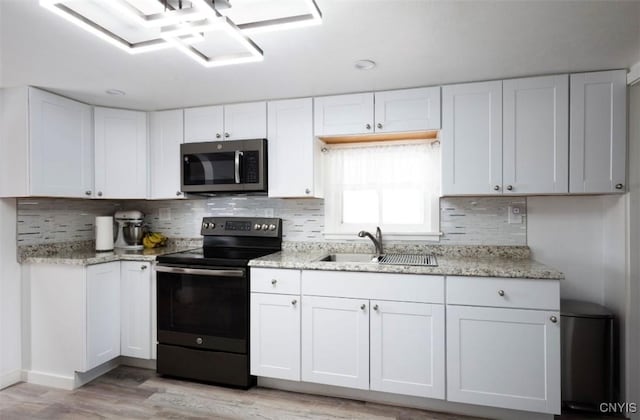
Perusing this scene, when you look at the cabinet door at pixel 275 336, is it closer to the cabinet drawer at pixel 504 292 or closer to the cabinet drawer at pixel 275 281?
the cabinet drawer at pixel 275 281

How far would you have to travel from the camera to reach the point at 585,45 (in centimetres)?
184

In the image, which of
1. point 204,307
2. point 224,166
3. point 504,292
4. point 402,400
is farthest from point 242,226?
point 504,292

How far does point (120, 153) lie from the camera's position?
295cm

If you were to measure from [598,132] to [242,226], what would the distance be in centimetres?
261

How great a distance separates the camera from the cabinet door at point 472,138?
2.31 m

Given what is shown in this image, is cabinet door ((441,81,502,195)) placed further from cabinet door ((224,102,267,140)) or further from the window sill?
cabinet door ((224,102,267,140))

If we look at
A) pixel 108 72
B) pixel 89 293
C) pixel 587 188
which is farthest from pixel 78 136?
pixel 587 188

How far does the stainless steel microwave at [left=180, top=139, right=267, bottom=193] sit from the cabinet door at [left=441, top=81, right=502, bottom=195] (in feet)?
4.41

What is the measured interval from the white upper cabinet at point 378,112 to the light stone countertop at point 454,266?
0.95m

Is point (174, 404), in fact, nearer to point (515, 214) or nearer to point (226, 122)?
point (226, 122)

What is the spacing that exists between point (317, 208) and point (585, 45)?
Answer: 2000 mm

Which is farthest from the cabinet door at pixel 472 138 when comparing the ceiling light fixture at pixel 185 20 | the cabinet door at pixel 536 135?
the ceiling light fixture at pixel 185 20

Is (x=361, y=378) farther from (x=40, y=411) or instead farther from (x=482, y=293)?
(x=40, y=411)

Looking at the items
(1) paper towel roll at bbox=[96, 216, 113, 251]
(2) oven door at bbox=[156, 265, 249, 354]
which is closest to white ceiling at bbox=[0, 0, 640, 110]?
(1) paper towel roll at bbox=[96, 216, 113, 251]
